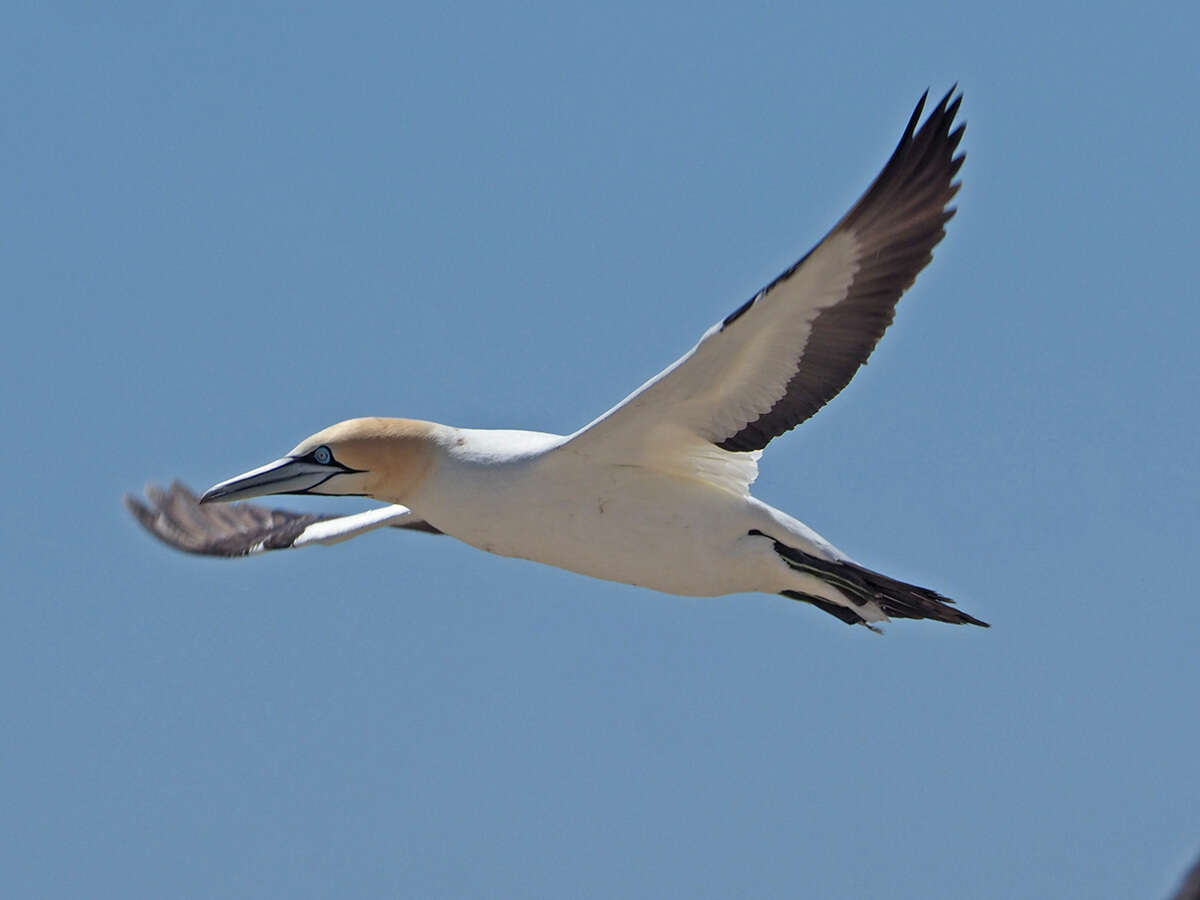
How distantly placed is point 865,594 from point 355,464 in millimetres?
2818

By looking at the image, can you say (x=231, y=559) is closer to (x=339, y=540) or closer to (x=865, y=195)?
(x=339, y=540)

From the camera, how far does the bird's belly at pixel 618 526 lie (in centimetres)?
925

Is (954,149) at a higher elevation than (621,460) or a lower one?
higher

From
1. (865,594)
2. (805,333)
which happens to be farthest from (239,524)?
(805,333)

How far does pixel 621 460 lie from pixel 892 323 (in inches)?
62.5

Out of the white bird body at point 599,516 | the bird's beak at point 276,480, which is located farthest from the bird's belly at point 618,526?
the bird's beak at point 276,480

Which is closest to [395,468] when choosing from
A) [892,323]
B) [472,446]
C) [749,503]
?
[472,446]

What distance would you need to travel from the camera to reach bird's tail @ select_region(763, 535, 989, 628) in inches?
376

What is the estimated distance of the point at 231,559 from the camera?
1215 cm

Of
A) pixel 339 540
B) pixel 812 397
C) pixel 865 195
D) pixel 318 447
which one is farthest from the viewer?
pixel 339 540

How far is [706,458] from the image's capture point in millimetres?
9523

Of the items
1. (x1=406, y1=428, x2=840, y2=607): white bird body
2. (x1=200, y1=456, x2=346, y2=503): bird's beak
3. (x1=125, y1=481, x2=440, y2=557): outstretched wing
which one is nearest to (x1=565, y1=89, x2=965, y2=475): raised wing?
(x1=406, y1=428, x2=840, y2=607): white bird body

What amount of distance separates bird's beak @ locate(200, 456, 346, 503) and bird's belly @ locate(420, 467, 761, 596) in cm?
62

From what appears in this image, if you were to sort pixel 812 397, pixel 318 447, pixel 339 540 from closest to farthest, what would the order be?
pixel 812 397, pixel 318 447, pixel 339 540
